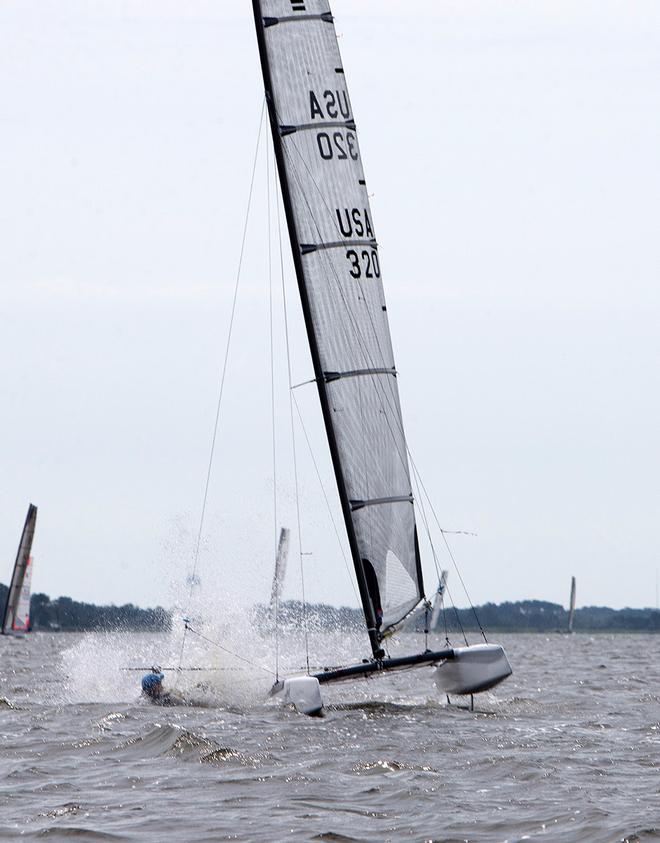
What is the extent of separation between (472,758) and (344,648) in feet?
77.8

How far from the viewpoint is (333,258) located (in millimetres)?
16328

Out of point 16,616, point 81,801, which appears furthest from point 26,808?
point 16,616

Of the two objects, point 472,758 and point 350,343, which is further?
point 350,343

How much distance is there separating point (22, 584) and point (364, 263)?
41.7 meters

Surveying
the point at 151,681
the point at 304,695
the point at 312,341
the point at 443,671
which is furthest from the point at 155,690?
the point at 312,341

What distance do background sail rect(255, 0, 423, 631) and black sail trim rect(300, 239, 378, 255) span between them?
0.04 ft

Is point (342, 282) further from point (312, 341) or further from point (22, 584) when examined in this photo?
point (22, 584)

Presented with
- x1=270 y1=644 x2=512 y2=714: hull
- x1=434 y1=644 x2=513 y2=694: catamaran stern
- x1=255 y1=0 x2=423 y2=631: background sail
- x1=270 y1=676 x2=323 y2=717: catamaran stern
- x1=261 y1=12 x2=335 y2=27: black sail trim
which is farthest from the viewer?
x1=255 y1=0 x2=423 y2=631: background sail

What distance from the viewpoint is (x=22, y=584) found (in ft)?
182

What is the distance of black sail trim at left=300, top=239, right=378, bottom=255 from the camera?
53.0ft

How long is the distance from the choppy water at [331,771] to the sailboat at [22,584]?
120 feet

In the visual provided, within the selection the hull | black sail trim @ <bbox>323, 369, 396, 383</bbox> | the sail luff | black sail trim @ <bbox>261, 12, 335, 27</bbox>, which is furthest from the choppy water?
black sail trim @ <bbox>261, 12, 335, 27</bbox>

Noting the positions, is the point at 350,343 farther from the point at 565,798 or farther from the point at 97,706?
the point at 565,798

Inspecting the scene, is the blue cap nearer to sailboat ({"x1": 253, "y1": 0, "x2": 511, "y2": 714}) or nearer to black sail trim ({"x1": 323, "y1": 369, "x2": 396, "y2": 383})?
sailboat ({"x1": 253, "y1": 0, "x2": 511, "y2": 714})
